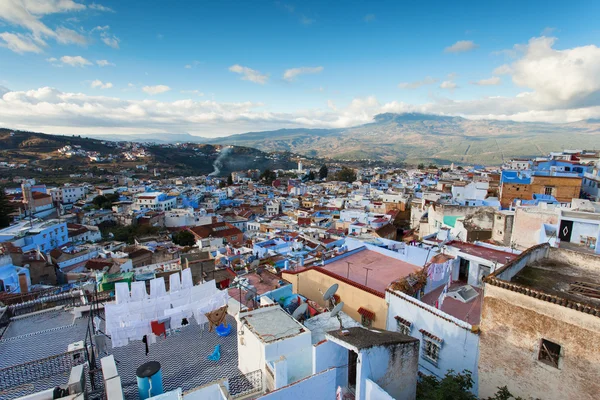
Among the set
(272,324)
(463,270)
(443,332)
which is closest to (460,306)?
(443,332)

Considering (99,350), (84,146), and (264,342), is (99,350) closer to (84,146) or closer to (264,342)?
(264,342)

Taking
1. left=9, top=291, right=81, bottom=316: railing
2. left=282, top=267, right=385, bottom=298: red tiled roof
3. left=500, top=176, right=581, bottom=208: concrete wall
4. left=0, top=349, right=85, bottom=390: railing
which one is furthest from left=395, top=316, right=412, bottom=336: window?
left=500, top=176, right=581, bottom=208: concrete wall

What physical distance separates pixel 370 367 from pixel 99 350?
475cm

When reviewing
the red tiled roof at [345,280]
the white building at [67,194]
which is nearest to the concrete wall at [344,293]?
the red tiled roof at [345,280]

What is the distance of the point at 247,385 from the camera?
4926 millimetres

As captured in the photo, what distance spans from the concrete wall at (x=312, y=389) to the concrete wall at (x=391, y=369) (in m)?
0.37

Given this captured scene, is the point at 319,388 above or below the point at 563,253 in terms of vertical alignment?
below

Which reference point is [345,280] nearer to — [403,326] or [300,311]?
[403,326]

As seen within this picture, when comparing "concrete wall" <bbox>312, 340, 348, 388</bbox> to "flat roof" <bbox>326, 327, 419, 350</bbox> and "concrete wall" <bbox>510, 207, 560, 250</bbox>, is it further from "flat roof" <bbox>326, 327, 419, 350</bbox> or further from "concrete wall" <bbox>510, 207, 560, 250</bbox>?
"concrete wall" <bbox>510, 207, 560, 250</bbox>

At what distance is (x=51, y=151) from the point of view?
9362 cm

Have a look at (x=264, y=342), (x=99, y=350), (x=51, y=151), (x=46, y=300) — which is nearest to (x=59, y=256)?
(x=46, y=300)

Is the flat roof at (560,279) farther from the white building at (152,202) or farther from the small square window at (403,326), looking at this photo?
the white building at (152,202)

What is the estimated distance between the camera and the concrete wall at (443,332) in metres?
6.20

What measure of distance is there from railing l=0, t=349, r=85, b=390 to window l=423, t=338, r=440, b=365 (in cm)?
642
